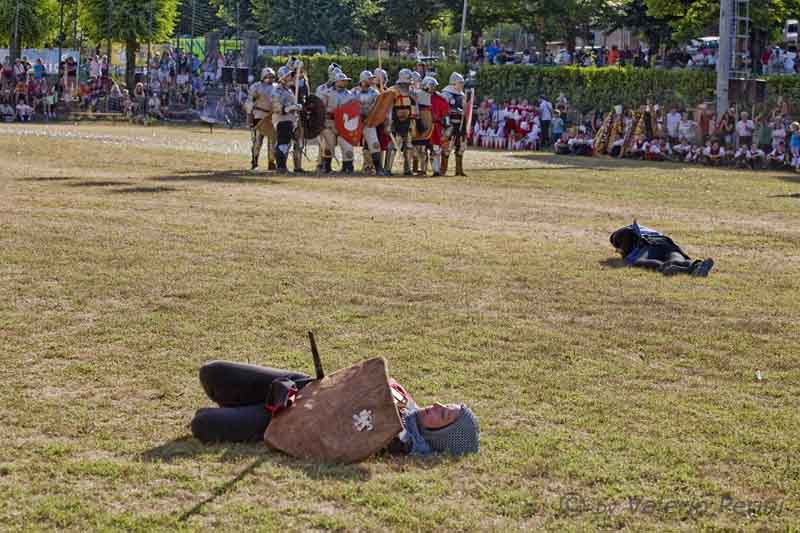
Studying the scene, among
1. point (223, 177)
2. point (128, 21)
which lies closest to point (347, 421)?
point (223, 177)

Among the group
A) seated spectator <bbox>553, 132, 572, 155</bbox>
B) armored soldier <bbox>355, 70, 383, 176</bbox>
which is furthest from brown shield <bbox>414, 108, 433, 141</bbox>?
seated spectator <bbox>553, 132, 572, 155</bbox>

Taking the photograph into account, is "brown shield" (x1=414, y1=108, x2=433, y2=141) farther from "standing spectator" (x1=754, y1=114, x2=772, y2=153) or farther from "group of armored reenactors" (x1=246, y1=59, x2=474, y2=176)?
"standing spectator" (x1=754, y1=114, x2=772, y2=153)

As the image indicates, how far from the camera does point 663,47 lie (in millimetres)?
47312

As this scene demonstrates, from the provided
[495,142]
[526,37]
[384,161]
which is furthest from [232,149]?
[526,37]

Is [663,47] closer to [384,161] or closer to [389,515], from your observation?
[384,161]

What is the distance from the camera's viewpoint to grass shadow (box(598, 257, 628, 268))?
43.9 ft

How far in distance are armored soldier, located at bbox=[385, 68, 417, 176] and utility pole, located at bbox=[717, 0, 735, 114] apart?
12973 mm

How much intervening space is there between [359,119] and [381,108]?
0.50 m

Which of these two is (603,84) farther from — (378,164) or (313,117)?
(313,117)

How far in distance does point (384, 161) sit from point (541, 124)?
49.8 feet

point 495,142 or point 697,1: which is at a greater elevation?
point 697,1

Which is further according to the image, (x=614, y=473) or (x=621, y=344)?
(x=621, y=344)

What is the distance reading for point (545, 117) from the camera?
133 feet

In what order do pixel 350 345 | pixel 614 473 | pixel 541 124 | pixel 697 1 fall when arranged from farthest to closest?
pixel 697 1 < pixel 541 124 < pixel 350 345 < pixel 614 473
